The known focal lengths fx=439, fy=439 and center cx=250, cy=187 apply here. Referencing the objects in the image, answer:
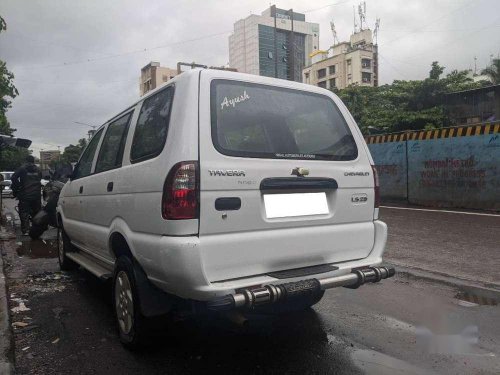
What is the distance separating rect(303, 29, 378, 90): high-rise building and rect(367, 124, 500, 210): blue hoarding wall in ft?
202

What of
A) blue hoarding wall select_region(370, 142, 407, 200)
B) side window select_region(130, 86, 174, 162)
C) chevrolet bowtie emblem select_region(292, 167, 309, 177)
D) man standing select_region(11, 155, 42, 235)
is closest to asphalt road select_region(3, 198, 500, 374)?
chevrolet bowtie emblem select_region(292, 167, 309, 177)

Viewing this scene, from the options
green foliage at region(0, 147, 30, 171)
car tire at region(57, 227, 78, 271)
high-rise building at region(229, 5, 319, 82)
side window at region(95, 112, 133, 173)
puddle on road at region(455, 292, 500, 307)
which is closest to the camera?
side window at region(95, 112, 133, 173)

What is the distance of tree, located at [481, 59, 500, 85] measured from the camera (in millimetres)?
31594

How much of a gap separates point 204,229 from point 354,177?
4.41 feet

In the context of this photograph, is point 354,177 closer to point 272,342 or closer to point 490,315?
point 272,342

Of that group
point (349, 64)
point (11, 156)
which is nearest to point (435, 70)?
point (11, 156)

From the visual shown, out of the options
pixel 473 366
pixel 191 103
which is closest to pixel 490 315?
pixel 473 366

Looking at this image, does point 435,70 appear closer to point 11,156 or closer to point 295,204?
point 295,204

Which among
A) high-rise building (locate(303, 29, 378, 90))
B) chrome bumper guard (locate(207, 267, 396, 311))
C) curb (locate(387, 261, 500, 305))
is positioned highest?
high-rise building (locate(303, 29, 378, 90))

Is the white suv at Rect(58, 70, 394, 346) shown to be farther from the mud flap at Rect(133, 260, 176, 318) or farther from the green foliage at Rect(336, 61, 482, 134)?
the green foliage at Rect(336, 61, 482, 134)

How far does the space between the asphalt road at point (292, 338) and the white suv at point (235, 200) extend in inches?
14.0

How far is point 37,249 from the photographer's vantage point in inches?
308

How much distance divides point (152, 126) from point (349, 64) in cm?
7968

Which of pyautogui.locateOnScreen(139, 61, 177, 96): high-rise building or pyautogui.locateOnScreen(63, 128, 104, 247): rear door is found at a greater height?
pyautogui.locateOnScreen(139, 61, 177, 96): high-rise building
